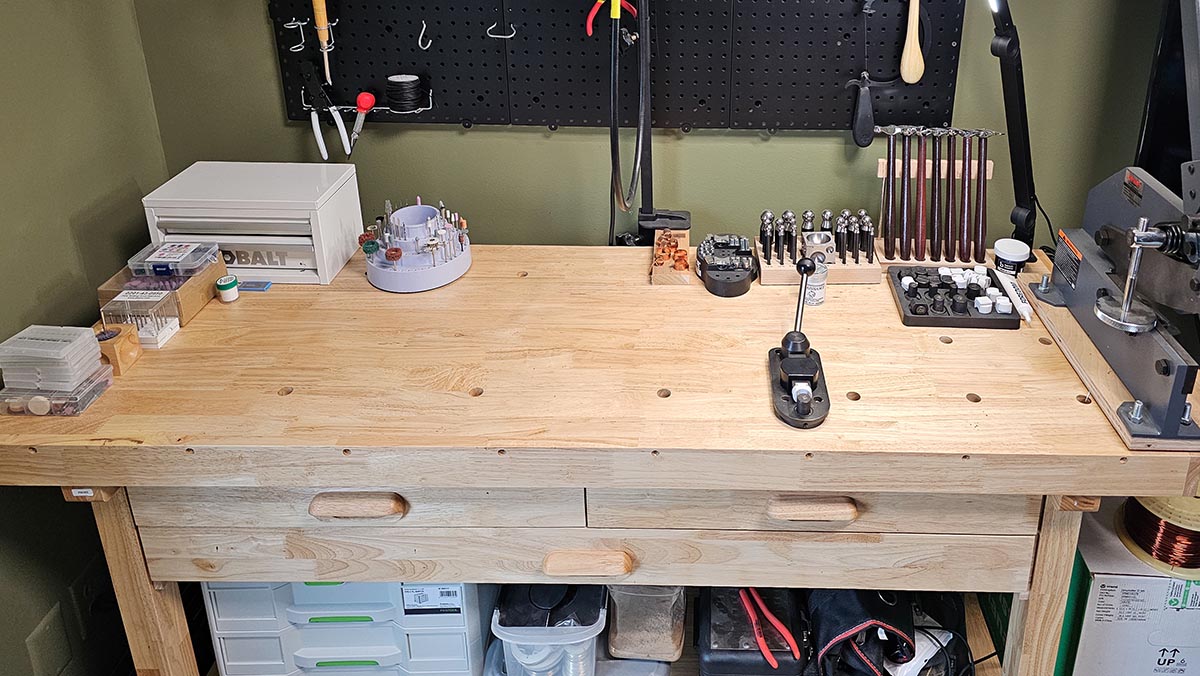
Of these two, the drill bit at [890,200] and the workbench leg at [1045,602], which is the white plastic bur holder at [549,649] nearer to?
the workbench leg at [1045,602]

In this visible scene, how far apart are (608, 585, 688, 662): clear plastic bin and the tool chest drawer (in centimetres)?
25

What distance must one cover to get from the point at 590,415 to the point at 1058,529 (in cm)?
69

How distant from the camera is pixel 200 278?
177cm

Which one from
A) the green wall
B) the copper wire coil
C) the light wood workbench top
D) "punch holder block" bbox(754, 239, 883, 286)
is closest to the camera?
the light wood workbench top

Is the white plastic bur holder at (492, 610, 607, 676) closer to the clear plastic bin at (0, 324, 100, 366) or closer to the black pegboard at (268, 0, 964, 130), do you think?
the clear plastic bin at (0, 324, 100, 366)

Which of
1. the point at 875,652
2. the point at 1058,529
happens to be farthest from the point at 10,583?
the point at 1058,529

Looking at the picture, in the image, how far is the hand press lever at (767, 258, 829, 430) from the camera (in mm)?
Result: 1391

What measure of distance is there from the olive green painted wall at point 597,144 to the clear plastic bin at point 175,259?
40 cm

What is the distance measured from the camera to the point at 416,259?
72.1 inches

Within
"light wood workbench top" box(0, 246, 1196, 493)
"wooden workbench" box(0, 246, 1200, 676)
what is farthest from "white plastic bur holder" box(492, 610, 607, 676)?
"light wood workbench top" box(0, 246, 1196, 493)

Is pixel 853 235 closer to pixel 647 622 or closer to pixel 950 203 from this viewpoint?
pixel 950 203

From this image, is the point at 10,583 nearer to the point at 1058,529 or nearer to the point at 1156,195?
the point at 1058,529

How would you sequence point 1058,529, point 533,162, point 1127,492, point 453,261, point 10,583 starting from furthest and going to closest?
1. point 533,162
2. point 453,261
3. point 10,583
4. point 1058,529
5. point 1127,492

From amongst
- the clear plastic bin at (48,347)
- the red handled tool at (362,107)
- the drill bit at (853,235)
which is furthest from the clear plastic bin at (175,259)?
the drill bit at (853,235)
